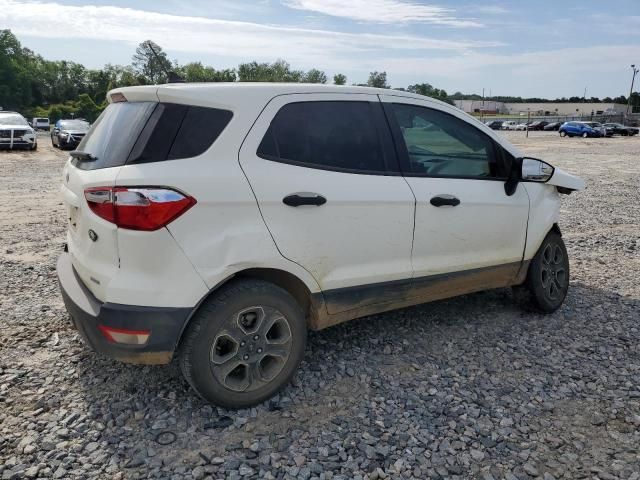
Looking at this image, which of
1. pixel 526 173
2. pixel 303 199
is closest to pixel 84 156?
pixel 303 199

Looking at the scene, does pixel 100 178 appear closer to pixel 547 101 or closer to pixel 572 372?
pixel 572 372

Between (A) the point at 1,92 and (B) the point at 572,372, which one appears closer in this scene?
(B) the point at 572,372

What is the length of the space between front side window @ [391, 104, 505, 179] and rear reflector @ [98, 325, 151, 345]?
202 centimetres

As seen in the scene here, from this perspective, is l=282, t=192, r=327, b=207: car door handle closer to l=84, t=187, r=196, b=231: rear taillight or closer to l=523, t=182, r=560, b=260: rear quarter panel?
l=84, t=187, r=196, b=231: rear taillight

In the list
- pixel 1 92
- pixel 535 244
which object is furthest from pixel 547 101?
pixel 535 244

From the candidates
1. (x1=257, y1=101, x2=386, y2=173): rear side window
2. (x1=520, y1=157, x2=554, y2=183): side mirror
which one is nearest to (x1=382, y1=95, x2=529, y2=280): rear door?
(x1=520, y1=157, x2=554, y2=183): side mirror

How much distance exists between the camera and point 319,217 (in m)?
3.18

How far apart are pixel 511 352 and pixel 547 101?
17113cm

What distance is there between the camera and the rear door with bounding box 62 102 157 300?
9.21 ft

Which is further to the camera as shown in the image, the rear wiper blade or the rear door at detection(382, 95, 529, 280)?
the rear door at detection(382, 95, 529, 280)

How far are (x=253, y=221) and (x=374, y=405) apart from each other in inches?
52.0

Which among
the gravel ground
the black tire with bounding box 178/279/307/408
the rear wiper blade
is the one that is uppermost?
the rear wiper blade

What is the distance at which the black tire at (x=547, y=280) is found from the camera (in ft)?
14.9

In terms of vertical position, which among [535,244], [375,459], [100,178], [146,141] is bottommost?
[375,459]
